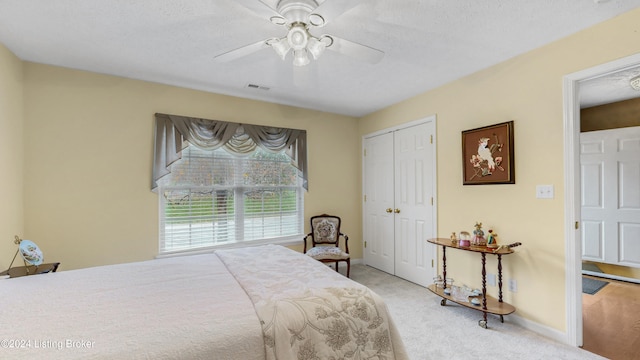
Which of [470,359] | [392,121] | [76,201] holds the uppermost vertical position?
[392,121]

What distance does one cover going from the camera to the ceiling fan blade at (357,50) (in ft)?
5.94

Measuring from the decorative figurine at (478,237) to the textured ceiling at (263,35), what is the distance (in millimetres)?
1615

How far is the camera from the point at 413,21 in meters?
1.98

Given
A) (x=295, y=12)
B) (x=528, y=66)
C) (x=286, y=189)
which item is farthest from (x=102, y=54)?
(x=528, y=66)

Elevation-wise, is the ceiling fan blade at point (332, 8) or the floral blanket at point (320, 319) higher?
the ceiling fan blade at point (332, 8)

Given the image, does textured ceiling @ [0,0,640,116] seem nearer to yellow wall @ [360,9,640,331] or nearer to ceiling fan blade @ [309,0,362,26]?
yellow wall @ [360,9,640,331]

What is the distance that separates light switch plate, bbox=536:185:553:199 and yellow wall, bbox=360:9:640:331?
0.03 meters

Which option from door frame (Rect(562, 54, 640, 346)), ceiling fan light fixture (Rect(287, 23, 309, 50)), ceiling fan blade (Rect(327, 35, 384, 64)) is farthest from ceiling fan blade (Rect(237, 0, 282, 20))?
door frame (Rect(562, 54, 640, 346))

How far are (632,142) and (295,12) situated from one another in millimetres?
4709

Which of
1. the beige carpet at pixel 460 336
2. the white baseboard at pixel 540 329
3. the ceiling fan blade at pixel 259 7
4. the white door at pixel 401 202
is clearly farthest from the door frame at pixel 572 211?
the ceiling fan blade at pixel 259 7

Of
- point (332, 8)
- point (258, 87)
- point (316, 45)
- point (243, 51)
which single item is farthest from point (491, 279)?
point (258, 87)

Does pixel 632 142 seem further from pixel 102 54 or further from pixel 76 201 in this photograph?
pixel 76 201

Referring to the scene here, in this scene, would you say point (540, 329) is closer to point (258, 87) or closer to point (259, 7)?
point (259, 7)

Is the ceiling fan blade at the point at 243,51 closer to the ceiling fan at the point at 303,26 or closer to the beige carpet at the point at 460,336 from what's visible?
the ceiling fan at the point at 303,26
